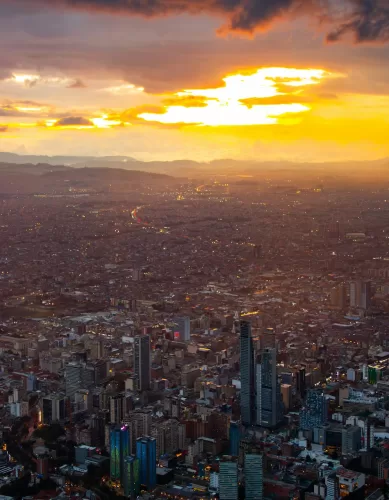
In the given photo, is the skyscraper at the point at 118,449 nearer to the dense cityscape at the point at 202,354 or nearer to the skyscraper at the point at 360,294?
the dense cityscape at the point at 202,354

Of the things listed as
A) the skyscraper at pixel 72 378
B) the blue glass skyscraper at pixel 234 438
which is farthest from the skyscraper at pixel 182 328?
the blue glass skyscraper at pixel 234 438

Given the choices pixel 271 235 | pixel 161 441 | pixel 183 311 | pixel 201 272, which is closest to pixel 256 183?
pixel 271 235

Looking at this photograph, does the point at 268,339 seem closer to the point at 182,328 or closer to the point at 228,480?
the point at 182,328

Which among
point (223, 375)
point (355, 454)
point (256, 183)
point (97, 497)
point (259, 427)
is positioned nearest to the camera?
point (97, 497)

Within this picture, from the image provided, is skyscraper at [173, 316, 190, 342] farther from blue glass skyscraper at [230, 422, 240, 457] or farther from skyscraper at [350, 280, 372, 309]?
blue glass skyscraper at [230, 422, 240, 457]

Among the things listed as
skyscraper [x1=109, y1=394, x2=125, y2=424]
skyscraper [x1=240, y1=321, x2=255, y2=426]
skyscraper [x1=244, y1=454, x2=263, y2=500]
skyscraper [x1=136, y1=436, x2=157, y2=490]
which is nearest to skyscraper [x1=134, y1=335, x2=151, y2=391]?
skyscraper [x1=109, y1=394, x2=125, y2=424]

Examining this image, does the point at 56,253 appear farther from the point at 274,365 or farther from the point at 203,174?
the point at 203,174
